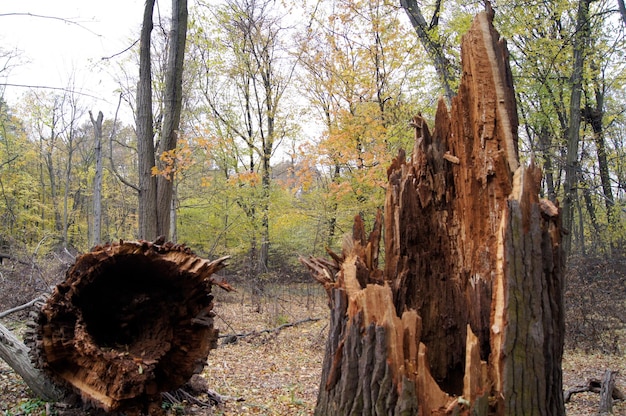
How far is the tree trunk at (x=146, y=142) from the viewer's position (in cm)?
722

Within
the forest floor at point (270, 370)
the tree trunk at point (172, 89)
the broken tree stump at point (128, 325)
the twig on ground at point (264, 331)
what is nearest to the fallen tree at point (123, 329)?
the broken tree stump at point (128, 325)

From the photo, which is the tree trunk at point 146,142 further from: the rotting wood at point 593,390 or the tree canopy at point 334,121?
the rotting wood at point 593,390

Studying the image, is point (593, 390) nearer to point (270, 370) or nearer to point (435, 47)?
point (270, 370)

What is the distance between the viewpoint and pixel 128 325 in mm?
4430

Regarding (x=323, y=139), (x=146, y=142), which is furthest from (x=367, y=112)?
(x=146, y=142)

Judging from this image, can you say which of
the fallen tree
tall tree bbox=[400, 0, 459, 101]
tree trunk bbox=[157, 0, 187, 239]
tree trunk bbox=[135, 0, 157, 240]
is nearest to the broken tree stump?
the fallen tree

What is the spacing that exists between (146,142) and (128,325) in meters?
4.01

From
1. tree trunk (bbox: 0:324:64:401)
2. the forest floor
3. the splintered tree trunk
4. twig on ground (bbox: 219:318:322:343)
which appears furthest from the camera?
twig on ground (bbox: 219:318:322:343)

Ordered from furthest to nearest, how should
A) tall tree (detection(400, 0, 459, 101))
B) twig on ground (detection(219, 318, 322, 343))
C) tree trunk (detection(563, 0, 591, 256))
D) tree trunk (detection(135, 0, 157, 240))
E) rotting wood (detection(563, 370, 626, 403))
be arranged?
tree trunk (detection(563, 0, 591, 256)), tall tree (detection(400, 0, 459, 101)), twig on ground (detection(219, 318, 322, 343)), tree trunk (detection(135, 0, 157, 240)), rotting wood (detection(563, 370, 626, 403))

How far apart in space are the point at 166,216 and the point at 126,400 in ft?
13.0

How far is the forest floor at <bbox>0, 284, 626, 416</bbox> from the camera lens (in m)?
4.61

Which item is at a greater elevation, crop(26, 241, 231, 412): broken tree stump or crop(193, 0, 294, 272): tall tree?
crop(193, 0, 294, 272): tall tree

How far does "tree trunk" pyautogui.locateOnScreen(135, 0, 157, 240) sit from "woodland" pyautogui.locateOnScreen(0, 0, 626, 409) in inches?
0.9

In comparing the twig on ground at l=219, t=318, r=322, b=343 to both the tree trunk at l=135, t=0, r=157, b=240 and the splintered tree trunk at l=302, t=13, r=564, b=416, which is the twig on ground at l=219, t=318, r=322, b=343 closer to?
the tree trunk at l=135, t=0, r=157, b=240
